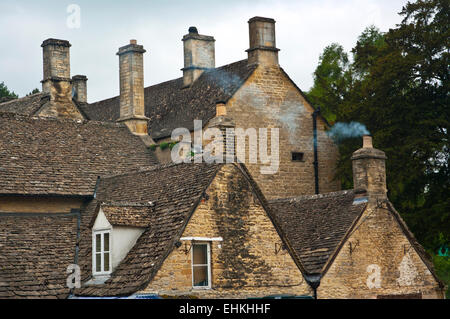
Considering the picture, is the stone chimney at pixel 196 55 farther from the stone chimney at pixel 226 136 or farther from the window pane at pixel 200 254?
the window pane at pixel 200 254

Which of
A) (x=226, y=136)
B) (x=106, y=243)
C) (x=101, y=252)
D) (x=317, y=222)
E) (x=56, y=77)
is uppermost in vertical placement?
(x=56, y=77)

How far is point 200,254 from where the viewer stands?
25141 millimetres

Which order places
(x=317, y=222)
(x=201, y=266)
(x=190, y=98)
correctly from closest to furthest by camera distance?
(x=201, y=266) < (x=317, y=222) < (x=190, y=98)

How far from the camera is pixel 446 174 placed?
39.8 m

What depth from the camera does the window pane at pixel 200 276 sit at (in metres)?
24.9

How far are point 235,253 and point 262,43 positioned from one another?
16.6 m

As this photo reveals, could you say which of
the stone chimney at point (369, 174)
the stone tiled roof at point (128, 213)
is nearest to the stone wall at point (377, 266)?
the stone chimney at point (369, 174)

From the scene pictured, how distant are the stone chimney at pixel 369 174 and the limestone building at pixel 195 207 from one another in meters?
0.04

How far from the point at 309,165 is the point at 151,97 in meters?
11.3

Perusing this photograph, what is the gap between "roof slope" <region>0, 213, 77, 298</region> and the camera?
83.8 feet

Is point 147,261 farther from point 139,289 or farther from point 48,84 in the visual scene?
point 48,84

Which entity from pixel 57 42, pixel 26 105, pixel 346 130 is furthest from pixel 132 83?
pixel 346 130

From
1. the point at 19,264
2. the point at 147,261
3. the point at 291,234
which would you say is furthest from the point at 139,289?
the point at 291,234

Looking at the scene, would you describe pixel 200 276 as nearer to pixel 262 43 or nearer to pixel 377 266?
pixel 377 266
